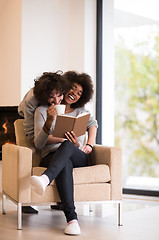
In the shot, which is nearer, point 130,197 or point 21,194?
point 21,194

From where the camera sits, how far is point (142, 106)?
9.70 meters

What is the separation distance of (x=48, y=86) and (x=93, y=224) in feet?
3.69

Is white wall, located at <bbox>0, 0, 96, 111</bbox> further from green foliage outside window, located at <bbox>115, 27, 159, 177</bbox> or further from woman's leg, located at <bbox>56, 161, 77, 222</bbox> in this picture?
green foliage outside window, located at <bbox>115, 27, 159, 177</bbox>

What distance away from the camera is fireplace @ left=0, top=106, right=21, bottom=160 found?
4.45 m

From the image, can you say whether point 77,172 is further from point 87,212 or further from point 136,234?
point 87,212

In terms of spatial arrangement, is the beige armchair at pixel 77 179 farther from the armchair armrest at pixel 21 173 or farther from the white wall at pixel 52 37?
the white wall at pixel 52 37

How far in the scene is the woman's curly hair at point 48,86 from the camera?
3162mm

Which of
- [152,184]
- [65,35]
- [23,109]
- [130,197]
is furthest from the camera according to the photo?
[152,184]

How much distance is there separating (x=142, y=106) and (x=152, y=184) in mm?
3681

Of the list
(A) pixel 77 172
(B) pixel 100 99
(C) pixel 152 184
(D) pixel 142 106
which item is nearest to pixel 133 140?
(D) pixel 142 106

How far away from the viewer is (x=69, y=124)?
119 inches

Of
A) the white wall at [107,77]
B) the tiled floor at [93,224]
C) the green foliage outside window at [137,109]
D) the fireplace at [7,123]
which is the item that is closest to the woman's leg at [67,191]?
the tiled floor at [93,224]

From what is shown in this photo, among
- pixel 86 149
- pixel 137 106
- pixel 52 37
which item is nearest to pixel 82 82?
pixel 86 149

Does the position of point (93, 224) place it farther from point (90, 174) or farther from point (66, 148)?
point (66, 148)
